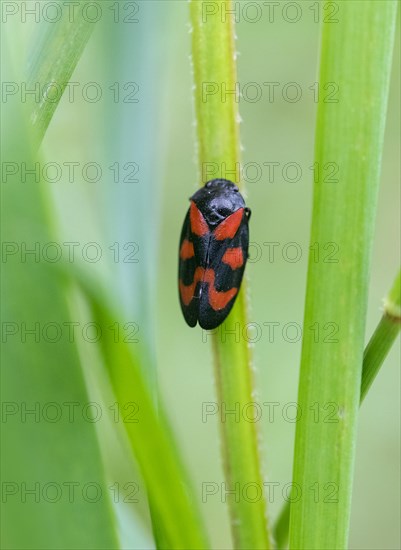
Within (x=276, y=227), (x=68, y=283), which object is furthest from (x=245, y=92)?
(x=68, y=283)

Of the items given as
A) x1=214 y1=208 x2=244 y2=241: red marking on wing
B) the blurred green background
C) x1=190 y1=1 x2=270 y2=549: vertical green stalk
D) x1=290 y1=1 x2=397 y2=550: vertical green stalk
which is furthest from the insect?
x1=290 y1=1 x2=397 y2=550: vertical green stalk

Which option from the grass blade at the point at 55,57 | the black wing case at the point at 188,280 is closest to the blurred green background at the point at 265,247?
the black wing case at the point at 188,280

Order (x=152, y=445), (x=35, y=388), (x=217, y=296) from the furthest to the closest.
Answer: (x=217, y=296) → (x=152, y=445) → (x=35, y=388)

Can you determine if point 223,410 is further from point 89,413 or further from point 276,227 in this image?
point 276,227

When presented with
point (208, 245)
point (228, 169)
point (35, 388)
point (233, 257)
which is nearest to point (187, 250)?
point (208, 245)

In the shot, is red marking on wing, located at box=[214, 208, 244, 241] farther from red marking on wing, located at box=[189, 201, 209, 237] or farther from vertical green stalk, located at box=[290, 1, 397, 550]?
vertical green stalk, located at box=[290, 1, 397, 550]

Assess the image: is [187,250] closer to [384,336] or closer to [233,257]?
[233,257]
